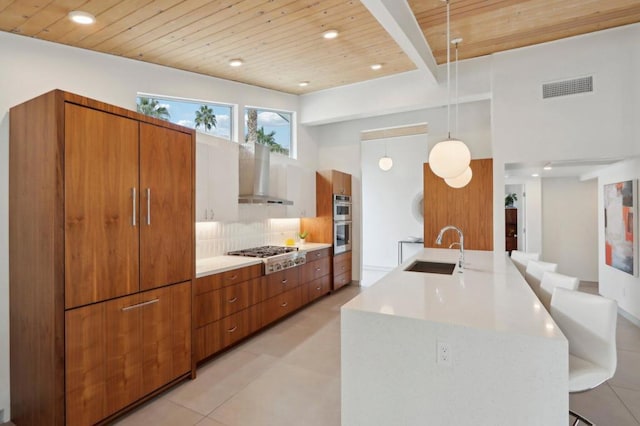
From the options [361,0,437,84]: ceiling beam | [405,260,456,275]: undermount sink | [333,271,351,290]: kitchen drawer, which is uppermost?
[361,0,437,84]: ceiling beam

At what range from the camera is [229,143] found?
4.33 m

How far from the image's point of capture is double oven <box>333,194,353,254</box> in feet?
18.6

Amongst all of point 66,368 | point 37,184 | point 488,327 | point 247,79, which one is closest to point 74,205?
point 37,184

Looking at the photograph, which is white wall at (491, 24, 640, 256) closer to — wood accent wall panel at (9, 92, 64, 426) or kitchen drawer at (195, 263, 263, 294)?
kitchen drawer at (195, 263, 263, 294)

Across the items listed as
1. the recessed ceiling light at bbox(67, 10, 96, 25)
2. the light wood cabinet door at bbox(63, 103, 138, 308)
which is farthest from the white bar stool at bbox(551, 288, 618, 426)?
the recessed ceiling light at bbox(67, 10, 96, 25)

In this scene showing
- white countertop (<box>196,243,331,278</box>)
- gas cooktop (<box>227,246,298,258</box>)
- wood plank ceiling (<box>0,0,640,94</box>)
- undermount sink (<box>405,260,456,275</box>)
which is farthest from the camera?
gas cooktop (<box>227,246,298,258</box>)

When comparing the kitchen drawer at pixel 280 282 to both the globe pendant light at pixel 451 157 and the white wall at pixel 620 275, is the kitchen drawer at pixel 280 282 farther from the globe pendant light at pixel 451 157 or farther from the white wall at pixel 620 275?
the white wall at pixel 620 275

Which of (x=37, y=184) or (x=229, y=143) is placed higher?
(x=229, y=143)

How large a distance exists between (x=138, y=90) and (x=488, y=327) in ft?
12.9

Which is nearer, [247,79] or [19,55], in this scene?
[19,55]

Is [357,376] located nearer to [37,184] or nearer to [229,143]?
[37,184]

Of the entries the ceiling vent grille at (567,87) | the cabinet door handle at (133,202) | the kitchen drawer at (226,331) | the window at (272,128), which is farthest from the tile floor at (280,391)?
the window at (272,128)

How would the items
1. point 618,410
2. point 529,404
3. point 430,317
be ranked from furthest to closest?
point 618,410
point 430,317
point 529,404

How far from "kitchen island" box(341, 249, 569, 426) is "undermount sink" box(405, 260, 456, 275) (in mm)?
1243
